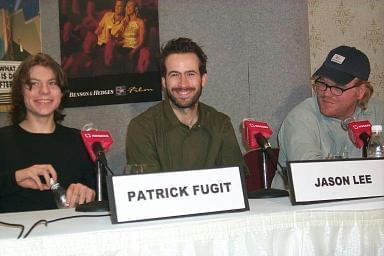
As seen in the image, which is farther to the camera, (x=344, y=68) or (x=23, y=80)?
(x=344, y=68)

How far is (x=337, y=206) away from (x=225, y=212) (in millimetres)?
307

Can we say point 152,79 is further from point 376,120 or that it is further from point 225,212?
point 225,212

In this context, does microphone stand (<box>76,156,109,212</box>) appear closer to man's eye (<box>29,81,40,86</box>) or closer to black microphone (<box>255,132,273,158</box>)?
black microphone (<box>255,132,273,158</box>)

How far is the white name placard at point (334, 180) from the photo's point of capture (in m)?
1.36

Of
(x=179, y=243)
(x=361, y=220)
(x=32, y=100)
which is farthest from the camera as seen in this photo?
(x=32, y=100)

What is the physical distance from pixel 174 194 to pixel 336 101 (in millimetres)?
1193

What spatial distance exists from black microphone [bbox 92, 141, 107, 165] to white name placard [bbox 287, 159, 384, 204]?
0.51m

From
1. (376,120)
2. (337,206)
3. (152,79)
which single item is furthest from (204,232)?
(152,79)

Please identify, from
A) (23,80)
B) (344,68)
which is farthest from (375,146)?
(23,80)

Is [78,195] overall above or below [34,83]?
below

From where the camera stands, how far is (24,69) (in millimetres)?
2059

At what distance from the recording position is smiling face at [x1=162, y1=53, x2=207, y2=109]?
84.2 inches

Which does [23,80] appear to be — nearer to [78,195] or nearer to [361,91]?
[78,195]

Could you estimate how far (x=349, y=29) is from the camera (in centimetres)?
322
